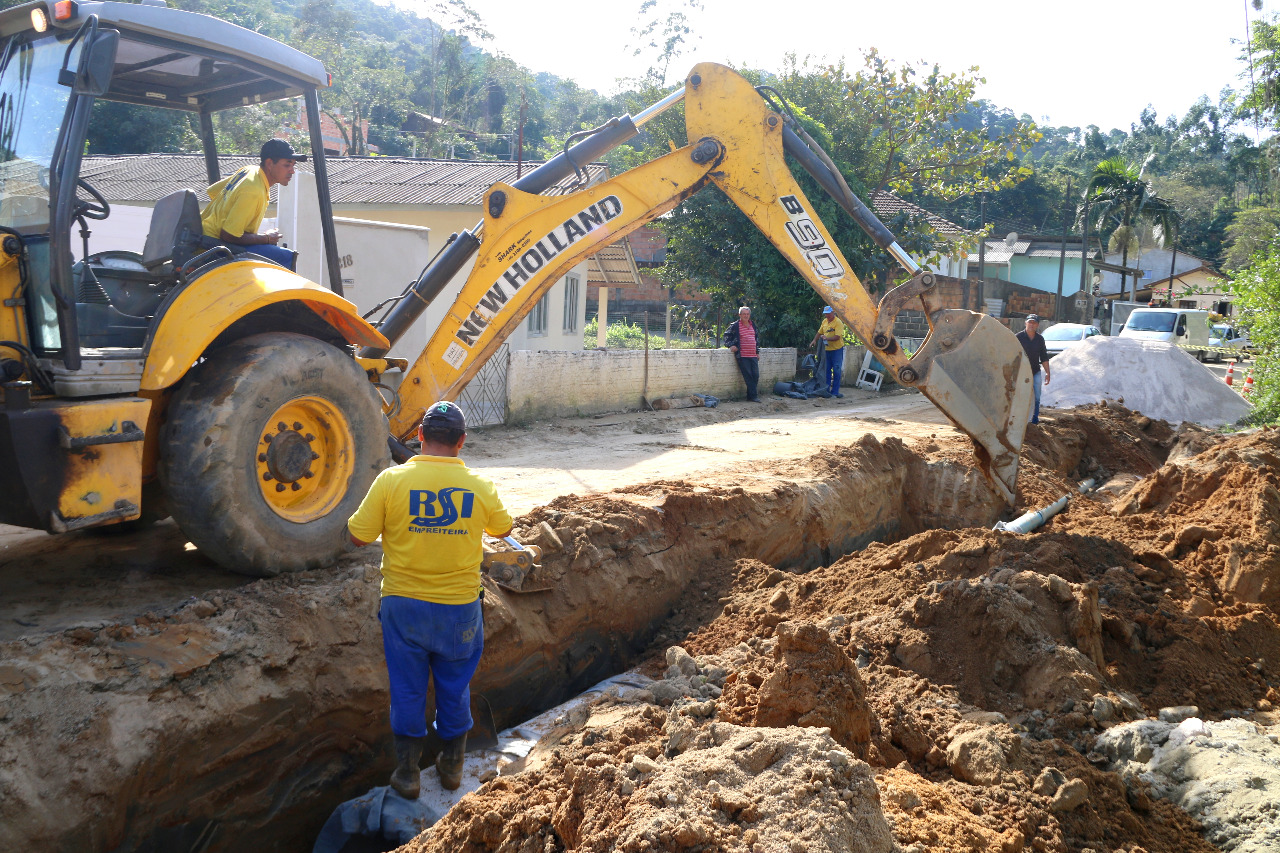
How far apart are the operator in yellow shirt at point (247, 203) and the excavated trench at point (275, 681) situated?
1.85m

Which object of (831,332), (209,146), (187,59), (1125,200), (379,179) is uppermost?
(1125,200)

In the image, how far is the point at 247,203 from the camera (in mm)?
4879

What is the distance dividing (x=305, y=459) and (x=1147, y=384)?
16.4 meters

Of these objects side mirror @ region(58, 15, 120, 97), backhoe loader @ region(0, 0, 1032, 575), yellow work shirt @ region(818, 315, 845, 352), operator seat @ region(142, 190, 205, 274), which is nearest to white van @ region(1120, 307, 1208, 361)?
yellow work shirt @ region(818, 315, 845, 352)

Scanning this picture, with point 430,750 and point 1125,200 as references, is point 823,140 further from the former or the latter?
point 1125,200

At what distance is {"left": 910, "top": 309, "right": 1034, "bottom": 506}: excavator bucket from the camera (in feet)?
22.7

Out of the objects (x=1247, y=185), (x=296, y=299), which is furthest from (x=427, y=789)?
(x=1247, y=185)

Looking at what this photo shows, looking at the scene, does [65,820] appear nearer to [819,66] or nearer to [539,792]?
[539,792]

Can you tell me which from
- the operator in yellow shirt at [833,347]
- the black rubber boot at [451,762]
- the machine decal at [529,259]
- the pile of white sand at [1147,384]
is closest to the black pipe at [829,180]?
the machine decal at [529,259]

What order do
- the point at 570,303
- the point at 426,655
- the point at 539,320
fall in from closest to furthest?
1. the point at 426,655
2. the point at 539,320
3. the point at 570,303

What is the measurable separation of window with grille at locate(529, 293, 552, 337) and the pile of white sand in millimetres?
10217

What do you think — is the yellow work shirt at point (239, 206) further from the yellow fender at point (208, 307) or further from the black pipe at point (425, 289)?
the black pipe at point (425, 289)

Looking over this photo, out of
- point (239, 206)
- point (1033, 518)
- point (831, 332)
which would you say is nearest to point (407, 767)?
point (239, 206)

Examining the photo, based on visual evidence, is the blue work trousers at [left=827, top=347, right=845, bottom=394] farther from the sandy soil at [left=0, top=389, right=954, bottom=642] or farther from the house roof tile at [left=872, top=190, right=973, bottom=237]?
the house roof tile at [left=872, top=190, right=973, bottom=237]
